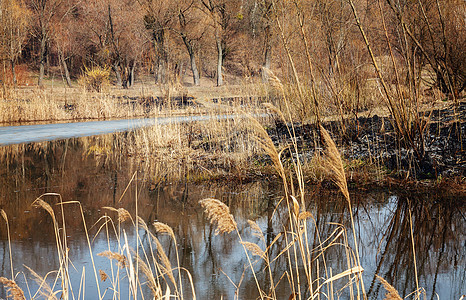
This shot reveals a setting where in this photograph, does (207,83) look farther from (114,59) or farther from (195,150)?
(195,150)

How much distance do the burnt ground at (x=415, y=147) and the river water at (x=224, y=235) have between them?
69cm

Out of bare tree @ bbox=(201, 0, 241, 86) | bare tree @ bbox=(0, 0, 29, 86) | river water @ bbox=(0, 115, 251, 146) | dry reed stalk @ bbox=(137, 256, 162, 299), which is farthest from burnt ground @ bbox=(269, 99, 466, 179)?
bare tree @ bbox=(201, 0, 241, 86)

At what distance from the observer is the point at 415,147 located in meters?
6.14

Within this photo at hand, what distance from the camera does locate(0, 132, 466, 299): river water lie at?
338 centimetres

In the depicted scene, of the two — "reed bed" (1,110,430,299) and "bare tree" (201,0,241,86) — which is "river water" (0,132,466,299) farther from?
"bare tree" (201,0,241,86)

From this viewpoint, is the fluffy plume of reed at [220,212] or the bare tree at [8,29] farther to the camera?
the bare tree at [8,29]

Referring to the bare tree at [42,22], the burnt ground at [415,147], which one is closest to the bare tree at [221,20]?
the bare tree at [42,22]

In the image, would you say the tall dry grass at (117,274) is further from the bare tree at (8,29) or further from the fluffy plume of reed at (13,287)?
the bare tree at (8,29)

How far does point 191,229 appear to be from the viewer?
466 cm

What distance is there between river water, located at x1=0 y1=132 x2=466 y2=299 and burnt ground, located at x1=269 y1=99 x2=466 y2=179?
0.69 meters

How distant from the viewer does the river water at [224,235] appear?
338cm

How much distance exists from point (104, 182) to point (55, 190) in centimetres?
78

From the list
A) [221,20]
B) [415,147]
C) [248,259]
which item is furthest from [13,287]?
[221,20]

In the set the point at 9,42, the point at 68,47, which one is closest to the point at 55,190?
the point at 9,42
